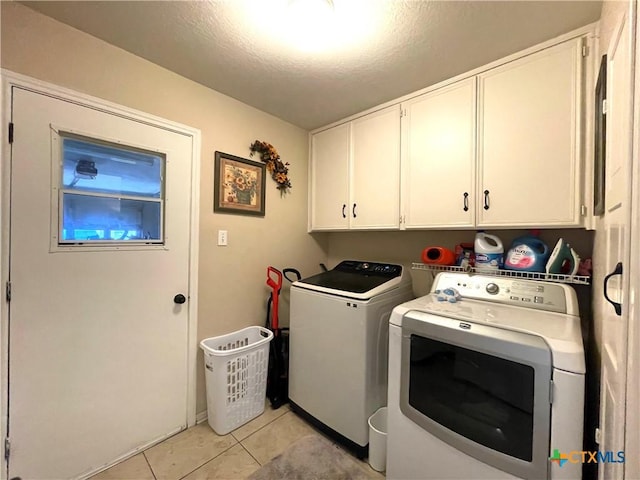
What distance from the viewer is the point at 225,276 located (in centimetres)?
204

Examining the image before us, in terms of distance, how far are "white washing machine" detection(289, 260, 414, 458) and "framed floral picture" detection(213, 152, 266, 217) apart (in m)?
0.75

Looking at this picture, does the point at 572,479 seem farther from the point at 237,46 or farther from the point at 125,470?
the point at 237,46

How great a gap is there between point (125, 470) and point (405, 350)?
172cm

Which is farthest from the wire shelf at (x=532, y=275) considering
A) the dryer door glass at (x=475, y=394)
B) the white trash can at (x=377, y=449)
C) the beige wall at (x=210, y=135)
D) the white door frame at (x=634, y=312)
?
the beige wall at (x=210, y=135)

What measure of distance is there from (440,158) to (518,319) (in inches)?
42.9

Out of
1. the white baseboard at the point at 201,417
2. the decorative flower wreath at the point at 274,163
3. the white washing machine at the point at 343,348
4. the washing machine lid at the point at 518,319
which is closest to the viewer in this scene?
the washing machine lid at the point at 518,319

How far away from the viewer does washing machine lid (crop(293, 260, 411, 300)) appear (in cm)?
174

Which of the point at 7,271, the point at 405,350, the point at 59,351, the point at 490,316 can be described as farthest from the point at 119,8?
the point at 490,316

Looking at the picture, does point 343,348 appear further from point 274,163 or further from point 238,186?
point 274,163

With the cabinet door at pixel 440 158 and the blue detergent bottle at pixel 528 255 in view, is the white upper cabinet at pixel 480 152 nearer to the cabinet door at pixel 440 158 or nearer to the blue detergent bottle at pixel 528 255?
the cabinet door at pixel 440 158

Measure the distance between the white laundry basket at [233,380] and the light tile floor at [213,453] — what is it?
0.28 ft

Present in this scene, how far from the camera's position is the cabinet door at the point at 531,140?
1.34m

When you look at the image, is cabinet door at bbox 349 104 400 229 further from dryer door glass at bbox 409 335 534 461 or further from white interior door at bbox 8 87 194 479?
white interior door at bbox 8 87 194 479

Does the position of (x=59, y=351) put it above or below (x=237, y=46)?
below
